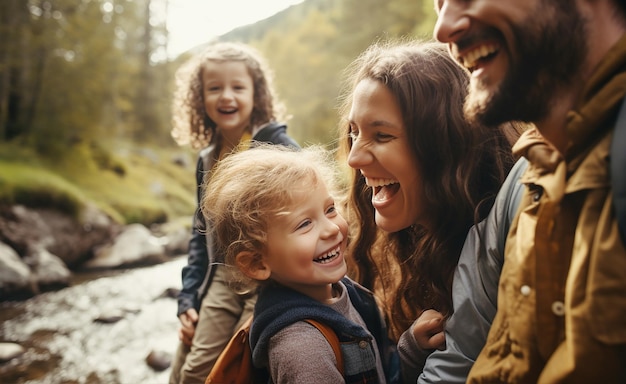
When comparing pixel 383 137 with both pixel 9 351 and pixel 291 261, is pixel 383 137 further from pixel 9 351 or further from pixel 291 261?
pixel 9 351

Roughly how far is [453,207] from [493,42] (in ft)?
2.10

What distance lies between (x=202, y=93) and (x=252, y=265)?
193cm

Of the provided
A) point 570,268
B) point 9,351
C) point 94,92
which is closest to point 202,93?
point 570,268

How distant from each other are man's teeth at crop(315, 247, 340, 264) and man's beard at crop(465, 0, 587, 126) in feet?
2.33

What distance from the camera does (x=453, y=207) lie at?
157cm

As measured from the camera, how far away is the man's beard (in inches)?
39.2

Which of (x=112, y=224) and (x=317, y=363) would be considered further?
(x=112, y=224)

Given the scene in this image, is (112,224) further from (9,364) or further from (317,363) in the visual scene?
(317,363)

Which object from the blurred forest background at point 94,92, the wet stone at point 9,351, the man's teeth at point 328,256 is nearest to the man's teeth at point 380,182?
the man's teeth at point 328,256

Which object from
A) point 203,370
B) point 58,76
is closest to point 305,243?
point 203,370

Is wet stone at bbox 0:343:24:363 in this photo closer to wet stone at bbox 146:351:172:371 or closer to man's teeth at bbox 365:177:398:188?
wet stone at bbox 146:351:172:371

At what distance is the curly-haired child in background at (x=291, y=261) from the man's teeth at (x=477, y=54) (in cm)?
67

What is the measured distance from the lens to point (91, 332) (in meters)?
4.79

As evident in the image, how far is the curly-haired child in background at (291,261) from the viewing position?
55.4 inches
